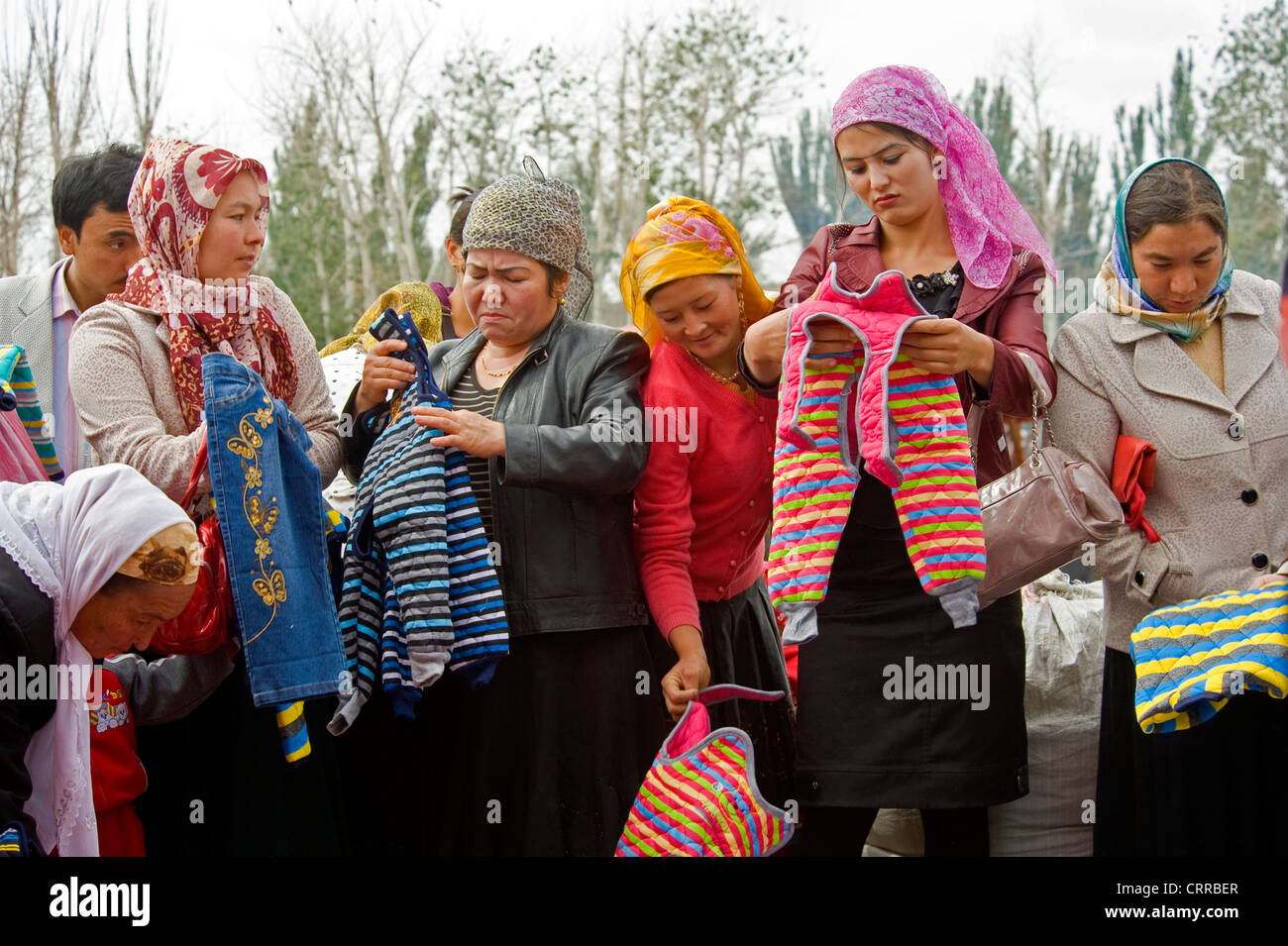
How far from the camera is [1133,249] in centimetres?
276

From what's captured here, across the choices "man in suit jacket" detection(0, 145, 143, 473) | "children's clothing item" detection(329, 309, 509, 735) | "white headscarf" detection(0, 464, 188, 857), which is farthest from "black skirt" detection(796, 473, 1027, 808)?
"man in suit jacket" detection(0, 145, 143, 473)

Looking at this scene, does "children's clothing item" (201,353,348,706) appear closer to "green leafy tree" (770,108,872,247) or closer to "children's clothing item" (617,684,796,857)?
"children's clothing item" (617,684,796,857)

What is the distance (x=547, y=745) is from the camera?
288 cm

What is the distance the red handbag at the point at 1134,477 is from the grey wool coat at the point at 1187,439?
2cm

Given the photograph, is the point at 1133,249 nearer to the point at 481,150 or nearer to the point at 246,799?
the point at 246,799

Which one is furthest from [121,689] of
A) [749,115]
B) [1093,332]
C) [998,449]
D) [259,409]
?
[749,115]

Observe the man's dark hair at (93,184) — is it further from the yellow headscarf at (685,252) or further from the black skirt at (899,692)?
the black skirt at (899,692)

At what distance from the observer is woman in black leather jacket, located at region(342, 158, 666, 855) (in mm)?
2859

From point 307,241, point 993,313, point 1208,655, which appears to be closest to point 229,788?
point 993,313

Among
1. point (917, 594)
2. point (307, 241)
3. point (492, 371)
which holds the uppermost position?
point (307, 241)

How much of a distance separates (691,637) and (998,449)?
0.84 meters

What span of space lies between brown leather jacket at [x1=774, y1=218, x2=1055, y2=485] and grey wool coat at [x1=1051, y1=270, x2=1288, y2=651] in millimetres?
170

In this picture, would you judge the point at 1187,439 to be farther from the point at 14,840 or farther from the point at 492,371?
the point at 14,840

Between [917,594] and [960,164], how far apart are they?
39.2 inches
